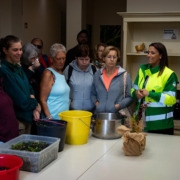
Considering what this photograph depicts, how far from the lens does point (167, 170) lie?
5.77ft

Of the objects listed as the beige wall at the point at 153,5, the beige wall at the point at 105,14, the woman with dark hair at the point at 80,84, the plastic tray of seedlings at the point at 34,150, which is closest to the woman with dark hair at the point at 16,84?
the plastic tray of seedlings at the point at 34,150

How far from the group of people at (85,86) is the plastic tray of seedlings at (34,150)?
44 centimetres

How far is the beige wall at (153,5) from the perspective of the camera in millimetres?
4129

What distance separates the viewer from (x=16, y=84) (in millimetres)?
2225

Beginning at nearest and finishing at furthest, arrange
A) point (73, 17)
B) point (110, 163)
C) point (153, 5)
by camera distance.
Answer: point (110, 163)
point (153, 5)
point (73, 17)

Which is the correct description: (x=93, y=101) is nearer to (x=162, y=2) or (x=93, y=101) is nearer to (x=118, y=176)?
(x=118, y=176)

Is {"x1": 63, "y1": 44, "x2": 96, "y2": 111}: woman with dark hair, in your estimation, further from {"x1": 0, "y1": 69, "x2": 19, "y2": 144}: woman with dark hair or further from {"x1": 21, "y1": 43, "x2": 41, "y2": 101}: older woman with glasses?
{"x1": 0, "y1": 69, "x2": 19, "y2": 144}: woman with dark hair

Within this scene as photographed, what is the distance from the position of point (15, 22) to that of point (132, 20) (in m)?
1.97

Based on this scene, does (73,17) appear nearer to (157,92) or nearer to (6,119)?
(157,92)

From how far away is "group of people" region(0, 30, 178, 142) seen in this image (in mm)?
2357

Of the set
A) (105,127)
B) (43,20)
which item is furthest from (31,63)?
(43,20)

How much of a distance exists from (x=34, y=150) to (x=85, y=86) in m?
1.22

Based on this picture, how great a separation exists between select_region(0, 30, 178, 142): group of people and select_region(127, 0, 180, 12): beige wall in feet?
5.41

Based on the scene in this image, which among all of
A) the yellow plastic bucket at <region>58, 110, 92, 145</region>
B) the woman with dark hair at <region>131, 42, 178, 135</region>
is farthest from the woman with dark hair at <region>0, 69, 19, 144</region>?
the woman with dark hair at <region>131, 42, 178, 135</region>
